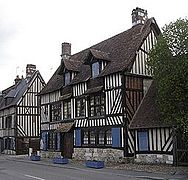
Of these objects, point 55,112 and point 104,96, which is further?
point 55,112

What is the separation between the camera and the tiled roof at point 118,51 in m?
21.6

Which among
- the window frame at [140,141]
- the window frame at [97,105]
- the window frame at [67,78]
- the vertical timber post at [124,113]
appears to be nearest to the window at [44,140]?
the window frame at [67,78]

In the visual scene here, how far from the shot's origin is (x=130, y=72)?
2114cm

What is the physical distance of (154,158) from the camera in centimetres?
1886

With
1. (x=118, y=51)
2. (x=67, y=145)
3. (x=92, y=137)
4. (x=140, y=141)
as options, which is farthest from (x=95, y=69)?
(x=67, y=145)

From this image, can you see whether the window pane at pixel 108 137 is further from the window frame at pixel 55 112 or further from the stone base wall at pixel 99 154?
the window frame at pixel 55 112

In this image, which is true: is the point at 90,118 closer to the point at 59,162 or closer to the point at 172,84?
the point at 59,162

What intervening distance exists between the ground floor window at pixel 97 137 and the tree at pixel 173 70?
6792mm

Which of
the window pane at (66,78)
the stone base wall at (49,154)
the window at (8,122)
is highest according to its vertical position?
the window pane at (66,78)

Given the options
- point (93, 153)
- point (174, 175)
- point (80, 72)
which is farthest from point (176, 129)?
point (80, 72)

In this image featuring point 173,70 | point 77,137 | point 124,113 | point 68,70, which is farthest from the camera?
point 68,70

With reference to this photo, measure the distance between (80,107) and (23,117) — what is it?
526 inches

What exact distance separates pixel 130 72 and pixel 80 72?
5.99 meters

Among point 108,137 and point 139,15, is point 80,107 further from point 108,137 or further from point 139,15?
point 139,15
